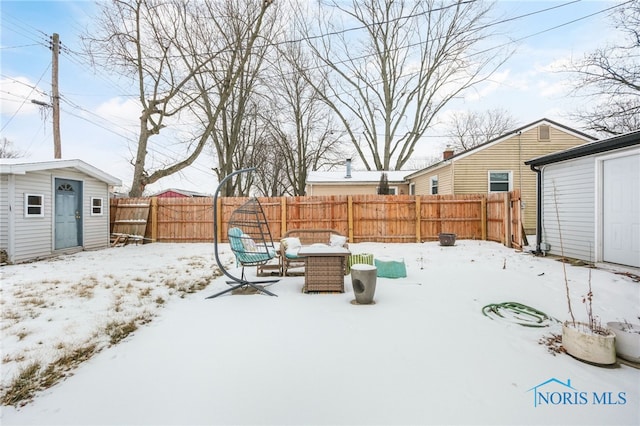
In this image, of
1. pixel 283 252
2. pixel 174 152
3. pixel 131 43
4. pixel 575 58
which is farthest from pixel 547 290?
pixel 174 152

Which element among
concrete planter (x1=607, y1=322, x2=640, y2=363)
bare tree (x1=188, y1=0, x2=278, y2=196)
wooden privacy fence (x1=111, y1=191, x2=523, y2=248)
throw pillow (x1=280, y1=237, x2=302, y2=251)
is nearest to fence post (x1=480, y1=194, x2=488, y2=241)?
wooden privacy fence (x1=111, y1=191, x2=523, y2=248)

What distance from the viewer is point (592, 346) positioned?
7.71 feet

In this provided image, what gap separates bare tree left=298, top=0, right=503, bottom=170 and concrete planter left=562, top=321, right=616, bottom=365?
17.2 metres

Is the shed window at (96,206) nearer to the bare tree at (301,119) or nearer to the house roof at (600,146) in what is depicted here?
the bare tree at (301,119)

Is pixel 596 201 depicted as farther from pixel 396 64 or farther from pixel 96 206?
pixel 396 64

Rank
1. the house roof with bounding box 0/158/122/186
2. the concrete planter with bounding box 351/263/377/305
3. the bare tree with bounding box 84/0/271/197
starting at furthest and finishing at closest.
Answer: the bare tree with bounding box 84/0/271/197 → the house roof with bounding box 0/158/122/186 → the concrete planter with bounding box 351/263/377/305

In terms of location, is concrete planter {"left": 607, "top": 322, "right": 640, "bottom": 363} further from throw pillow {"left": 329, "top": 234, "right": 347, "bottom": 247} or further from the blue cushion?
the blue cushion

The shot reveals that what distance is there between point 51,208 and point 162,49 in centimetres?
865

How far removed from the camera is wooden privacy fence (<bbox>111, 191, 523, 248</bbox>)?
1039 cm

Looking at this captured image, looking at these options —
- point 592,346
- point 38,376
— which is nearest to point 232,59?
point 38,376

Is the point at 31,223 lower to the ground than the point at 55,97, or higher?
lower

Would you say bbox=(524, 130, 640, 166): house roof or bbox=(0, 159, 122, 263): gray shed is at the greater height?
bbox=(524, 130, 640, 166): house roof

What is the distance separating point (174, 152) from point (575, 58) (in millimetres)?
18853

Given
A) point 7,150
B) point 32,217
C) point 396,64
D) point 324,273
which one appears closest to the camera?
point 324,273
